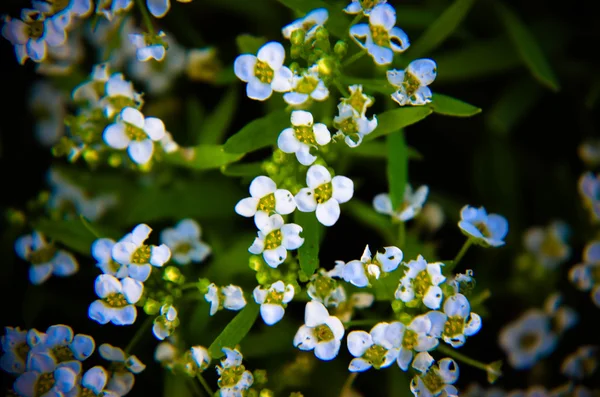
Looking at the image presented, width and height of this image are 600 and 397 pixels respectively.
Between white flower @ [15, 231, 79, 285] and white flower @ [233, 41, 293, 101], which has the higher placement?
white flower @ [233, 41, 293, 101]

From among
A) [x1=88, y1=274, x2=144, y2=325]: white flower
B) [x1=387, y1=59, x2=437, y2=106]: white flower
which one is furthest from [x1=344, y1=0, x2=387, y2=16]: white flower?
[x1=88, y1=274, x2=144, y2=325]: white flower

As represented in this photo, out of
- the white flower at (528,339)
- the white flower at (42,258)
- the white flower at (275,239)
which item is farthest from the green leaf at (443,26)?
the white flower at (42,258)

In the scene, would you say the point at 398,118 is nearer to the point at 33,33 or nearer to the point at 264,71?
the point at 264,71

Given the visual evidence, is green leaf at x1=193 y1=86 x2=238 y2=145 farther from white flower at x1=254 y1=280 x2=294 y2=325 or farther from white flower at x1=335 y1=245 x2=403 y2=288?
white flower at x1=335 y1=245 x2=403 y2=288

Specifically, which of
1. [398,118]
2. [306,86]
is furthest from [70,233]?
[398,118]

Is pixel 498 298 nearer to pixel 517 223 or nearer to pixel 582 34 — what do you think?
pixel 517 223

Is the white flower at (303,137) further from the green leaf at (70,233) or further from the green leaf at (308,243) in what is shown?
the green leaf at (70,233)

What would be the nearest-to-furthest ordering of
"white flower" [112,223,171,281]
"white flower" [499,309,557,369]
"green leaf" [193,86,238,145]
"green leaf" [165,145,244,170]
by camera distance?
1. "white flower" [112,223,171,281]
2. "green leaf" [165,145,244,170]
3. "green leaf" [193,86,238,145]
4. "white flower" [499,309,557,369]
